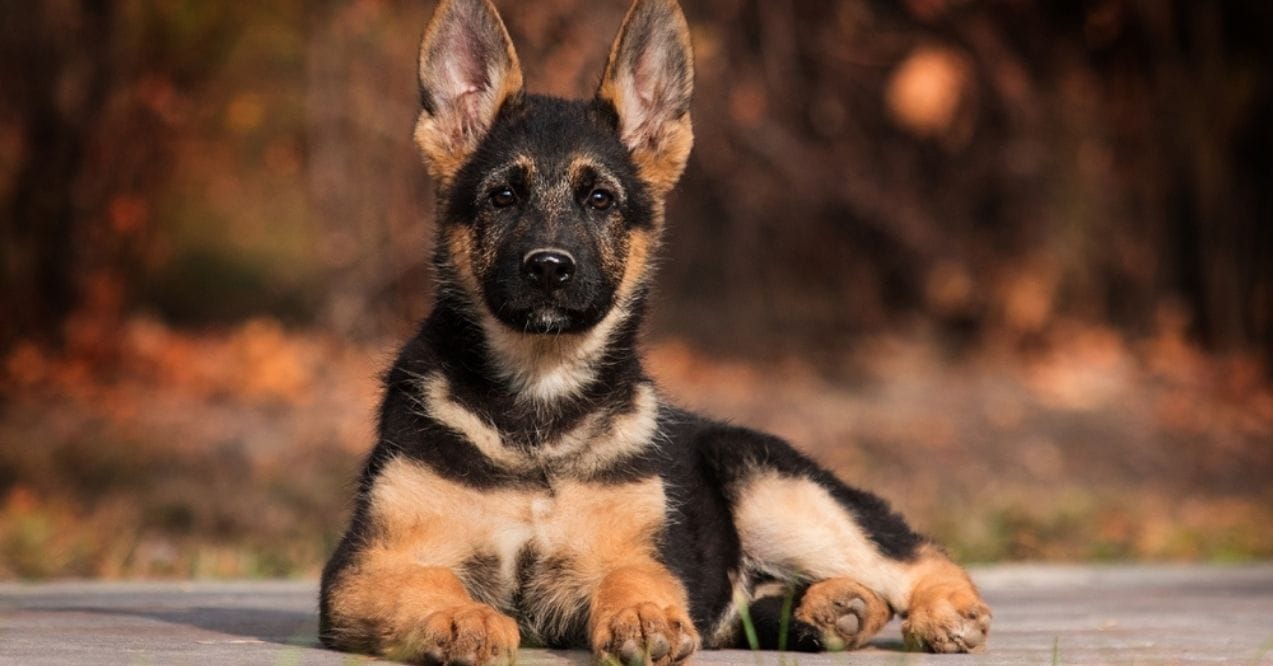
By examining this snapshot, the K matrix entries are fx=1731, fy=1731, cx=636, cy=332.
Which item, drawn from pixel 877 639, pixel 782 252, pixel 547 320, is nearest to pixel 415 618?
pixel 547 320

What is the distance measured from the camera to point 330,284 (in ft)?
45.6

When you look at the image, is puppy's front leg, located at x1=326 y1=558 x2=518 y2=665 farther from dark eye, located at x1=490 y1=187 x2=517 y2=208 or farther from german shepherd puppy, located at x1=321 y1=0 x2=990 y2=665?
dark eye, located at x1=490 y1=187 x2=517 y2=208

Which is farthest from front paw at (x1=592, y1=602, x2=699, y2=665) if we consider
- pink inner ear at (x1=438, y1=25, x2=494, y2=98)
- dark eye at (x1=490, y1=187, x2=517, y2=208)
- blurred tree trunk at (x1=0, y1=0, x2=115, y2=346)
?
blurred tree trunk at (x1=0, y1=0, x2=115, y2=346)

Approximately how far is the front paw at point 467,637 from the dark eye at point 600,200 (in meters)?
1.71

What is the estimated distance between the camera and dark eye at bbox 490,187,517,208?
5789mm

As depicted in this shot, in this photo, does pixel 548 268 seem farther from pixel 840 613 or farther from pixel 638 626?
pixel 840 613

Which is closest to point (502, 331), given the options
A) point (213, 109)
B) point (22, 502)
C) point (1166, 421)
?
point (22, 502)

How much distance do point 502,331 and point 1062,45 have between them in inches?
439

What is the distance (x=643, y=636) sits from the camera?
4.64 meters

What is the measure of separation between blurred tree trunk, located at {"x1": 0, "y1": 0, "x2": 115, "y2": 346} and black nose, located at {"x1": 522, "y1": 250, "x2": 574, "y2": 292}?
28.9ft

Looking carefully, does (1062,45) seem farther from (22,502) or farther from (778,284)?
(22,502)

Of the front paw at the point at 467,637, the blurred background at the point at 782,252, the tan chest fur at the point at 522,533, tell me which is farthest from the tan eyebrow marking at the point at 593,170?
the blurred background at the point at 782,252

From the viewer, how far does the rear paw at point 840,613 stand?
5.77 meters

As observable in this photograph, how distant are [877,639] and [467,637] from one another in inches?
87.6
